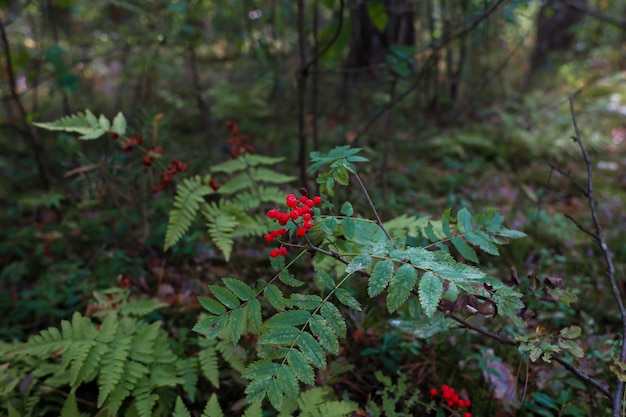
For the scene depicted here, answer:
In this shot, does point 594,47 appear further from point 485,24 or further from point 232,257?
point 232,257

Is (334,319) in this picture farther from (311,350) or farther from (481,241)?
(481,241)

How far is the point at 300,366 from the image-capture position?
4.38ft

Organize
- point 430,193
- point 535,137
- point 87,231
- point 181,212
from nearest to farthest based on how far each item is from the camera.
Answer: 1. point 181,212
2. point 87,231
3. point 430,193
4. point 535,137

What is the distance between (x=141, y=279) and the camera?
290cm

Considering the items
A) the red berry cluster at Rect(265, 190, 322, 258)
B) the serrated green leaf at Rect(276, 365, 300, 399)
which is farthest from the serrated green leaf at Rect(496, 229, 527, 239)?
the serrated green leaf at Rect(276, 365, 300, 399)

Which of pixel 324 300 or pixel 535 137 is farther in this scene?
pixel 535 137

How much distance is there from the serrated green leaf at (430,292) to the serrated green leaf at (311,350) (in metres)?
0.38

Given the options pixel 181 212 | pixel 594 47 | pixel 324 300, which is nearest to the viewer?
pixel 324 300

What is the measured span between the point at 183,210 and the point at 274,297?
3.84 feet

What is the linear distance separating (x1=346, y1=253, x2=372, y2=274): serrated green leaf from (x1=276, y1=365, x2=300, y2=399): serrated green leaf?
15.2 inches

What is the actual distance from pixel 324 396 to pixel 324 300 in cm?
90

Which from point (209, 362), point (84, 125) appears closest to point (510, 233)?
point (209, 362)

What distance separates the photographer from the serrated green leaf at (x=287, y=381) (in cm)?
128

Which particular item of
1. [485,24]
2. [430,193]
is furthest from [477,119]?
[485,24]
